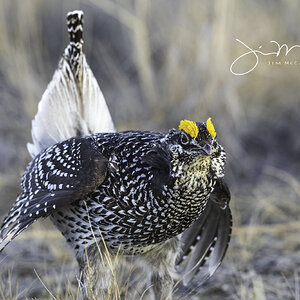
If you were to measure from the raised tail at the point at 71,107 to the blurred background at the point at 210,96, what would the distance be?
119 cm

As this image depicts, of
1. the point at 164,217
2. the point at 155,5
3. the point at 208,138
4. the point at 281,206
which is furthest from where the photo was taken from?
the point at 155,5

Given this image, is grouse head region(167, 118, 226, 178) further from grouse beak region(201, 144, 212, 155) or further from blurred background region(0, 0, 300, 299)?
blurred background region(0, 0, 300, 299)

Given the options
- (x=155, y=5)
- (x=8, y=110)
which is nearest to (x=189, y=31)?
(x=155, y=5)

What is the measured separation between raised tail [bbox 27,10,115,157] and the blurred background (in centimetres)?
119

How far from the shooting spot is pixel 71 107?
14.9ft

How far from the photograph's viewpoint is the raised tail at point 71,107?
449 centimetres

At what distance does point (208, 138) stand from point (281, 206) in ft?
10.9

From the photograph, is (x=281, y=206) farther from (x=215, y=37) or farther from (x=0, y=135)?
(x=0, y=135)

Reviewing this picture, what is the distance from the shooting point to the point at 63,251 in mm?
5262

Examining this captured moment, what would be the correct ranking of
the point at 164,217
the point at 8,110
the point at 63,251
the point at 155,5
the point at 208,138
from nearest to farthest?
the point at 208,138 → the point at 164,217 → the point at 63,251 → the point at 8,110 → the point at 155,5
